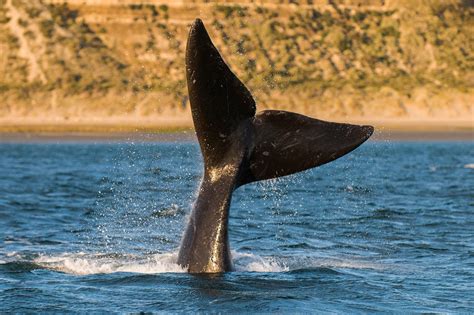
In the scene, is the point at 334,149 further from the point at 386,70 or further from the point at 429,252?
the point at 386,70

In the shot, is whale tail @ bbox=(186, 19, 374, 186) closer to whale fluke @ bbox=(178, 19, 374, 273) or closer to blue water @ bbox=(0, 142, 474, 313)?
whale fluke @ bbox=(178, 19, 374, 273)

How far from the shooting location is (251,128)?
515 inches

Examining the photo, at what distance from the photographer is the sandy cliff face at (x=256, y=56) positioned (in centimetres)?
9412

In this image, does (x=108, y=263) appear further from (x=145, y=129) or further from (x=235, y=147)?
(x=145, y=129)

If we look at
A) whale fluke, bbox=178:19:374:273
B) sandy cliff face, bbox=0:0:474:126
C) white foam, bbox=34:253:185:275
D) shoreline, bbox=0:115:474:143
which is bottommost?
white foam, bbox=34:253:185:275

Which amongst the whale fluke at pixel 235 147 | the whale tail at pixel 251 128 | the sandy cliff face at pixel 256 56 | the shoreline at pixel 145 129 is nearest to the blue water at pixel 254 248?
the whale fluke at pixel 235 147

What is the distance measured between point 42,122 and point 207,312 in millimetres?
79897

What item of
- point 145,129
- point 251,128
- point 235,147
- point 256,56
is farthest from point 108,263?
point 256,56

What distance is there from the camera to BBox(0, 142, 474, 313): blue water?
1256 centimetres

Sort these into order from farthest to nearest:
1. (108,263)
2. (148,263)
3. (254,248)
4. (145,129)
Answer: (145,129) → (254,248) → (108,263) → (148,263)

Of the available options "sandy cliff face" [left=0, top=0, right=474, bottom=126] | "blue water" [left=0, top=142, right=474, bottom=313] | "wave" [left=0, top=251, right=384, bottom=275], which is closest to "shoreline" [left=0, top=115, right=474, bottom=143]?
"sandy cliff face" [left=0, top=0, right=474, bottom=126]

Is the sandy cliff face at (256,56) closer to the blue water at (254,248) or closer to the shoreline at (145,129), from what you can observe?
the shoreline at (145,129)

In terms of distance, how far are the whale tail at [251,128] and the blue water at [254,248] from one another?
1560mm

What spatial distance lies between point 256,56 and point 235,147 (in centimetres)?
8910
